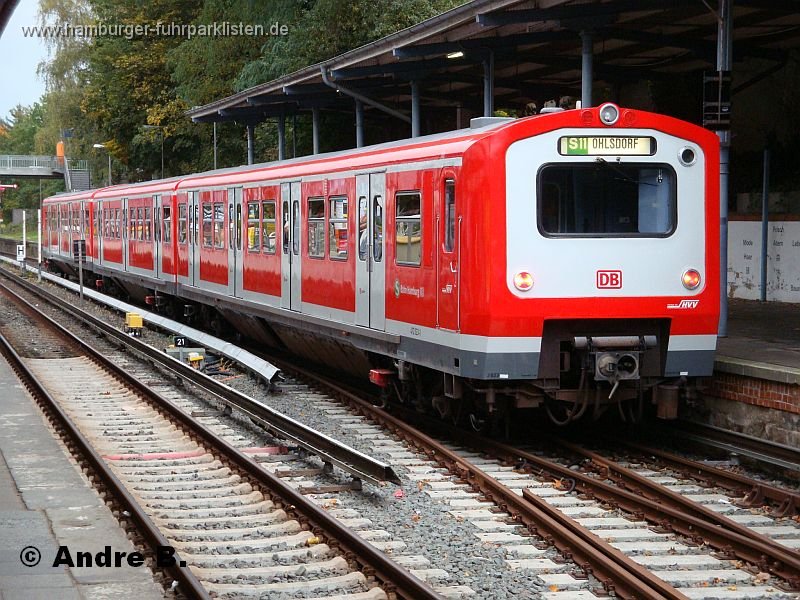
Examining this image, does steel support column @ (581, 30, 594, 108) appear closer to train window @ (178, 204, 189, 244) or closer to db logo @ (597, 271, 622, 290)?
db logo @ (597, 271, 622, 290)

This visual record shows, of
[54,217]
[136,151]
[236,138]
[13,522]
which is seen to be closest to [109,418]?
[13,522]

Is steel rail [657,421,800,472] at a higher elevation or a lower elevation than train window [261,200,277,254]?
lower

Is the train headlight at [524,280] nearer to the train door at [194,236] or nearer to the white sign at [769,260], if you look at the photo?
the white sign at [769,260]

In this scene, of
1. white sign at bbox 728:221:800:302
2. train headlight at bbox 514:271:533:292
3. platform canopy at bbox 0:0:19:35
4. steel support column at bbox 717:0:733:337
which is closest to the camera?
platform canopy at bbox 0:0:19:35

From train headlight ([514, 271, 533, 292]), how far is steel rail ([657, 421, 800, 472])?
2411mm

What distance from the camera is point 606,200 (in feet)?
36.6

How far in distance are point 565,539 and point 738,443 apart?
3.74m

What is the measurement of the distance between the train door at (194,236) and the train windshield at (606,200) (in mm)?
12318

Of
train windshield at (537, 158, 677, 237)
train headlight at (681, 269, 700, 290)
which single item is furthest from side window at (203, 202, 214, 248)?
train headlight at (681, 269, 700, 290)

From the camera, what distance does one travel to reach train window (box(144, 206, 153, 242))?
26.9 m

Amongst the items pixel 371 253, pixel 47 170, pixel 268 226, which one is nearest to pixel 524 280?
pixel 371 253

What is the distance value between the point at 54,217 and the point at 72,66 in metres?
24.9

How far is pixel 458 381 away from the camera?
11680 mm

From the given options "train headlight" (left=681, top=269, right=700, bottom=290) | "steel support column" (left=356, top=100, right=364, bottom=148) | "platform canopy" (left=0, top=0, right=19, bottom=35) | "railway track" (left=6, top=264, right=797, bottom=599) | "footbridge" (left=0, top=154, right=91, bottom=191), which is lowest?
"railway track" (left=6, top=264, right=797, bottom=599)
